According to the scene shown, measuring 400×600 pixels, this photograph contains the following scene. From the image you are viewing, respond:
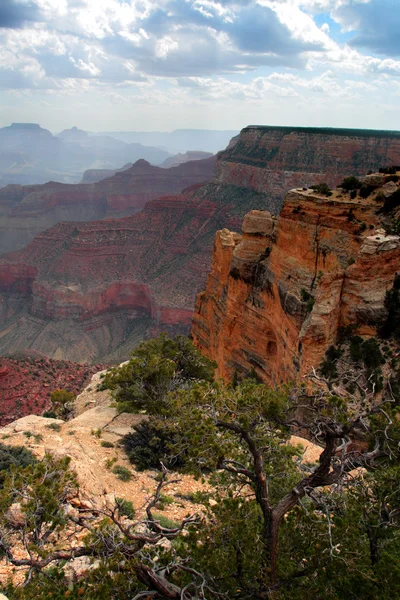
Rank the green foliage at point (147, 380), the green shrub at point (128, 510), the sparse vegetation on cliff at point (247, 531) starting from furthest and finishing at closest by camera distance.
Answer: the green foliage at point (147, 380) < the green shrub at point (128, 510) < the sparse vegetation on cliff at point (247, 531)

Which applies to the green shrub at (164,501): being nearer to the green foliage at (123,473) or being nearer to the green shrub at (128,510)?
the green shrub at (128,510)

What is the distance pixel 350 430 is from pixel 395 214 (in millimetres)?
14672

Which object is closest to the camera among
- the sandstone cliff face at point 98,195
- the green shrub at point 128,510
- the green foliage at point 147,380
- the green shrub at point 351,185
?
the green shrub at point 128,510

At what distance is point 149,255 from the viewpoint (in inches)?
3684

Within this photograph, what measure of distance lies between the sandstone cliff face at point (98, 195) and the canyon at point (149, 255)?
50159 mm

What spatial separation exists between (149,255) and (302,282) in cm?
7470

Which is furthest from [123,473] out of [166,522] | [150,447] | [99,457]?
[166,522]

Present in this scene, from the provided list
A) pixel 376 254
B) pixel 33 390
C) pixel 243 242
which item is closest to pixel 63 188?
pixel 33 390

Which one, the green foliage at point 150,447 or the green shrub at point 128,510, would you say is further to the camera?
the green foliage at point 150,447

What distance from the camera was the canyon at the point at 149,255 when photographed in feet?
243

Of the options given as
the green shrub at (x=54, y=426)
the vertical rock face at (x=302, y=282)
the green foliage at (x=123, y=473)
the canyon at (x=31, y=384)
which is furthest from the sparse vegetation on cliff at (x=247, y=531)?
the canyon at (x=31, y=384)

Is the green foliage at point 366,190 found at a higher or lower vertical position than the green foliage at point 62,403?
higher

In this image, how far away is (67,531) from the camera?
10.8 m

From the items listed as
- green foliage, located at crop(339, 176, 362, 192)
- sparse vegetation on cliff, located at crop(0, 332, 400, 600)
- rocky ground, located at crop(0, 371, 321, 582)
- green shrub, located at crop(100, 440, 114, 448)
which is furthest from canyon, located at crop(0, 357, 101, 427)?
sparse vegetation on cliff, located at crop(0, 332, 400, 600)
